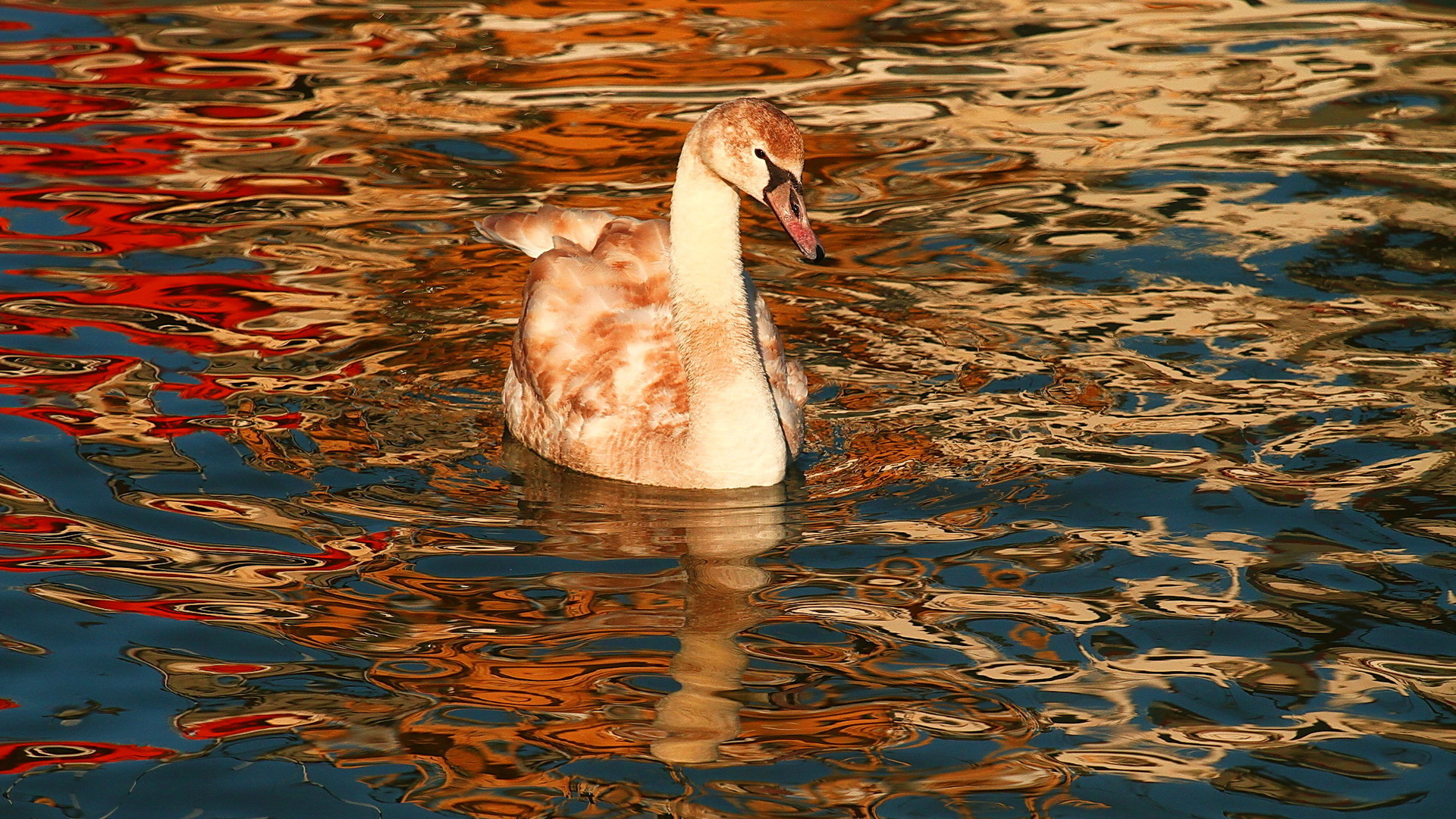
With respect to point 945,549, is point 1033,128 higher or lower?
higher

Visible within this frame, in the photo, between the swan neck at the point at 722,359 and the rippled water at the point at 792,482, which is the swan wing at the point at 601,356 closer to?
the rippled water at the point at 792,482

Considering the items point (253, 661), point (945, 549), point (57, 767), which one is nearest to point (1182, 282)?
point (945, 549)

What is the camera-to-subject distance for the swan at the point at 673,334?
699cm

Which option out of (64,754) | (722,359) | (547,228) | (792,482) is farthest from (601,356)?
(64,754)

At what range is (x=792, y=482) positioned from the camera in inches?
302

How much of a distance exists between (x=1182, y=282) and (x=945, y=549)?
3.74 metres

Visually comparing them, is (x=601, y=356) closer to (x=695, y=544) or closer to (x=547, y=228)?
(x=547, y=228)

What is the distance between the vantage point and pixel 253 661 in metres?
6.05

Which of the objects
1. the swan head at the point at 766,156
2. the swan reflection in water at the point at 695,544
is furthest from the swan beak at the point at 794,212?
the swan reflection in water at the point at 695,544

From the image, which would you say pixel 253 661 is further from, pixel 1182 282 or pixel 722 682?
pixel 1182 282

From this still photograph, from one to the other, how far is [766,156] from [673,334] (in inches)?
53.6

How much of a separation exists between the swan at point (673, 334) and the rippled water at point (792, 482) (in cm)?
21

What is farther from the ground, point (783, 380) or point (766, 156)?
point (766, 156)

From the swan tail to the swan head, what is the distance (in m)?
1.63
